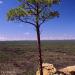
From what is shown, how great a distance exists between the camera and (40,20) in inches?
665

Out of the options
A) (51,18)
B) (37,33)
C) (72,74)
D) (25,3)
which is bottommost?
(72,74)

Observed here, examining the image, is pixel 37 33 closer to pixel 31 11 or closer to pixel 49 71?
pixel 31 11

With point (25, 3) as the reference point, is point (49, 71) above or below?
→ below

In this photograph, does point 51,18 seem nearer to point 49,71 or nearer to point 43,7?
point 43,7

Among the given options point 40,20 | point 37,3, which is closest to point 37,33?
point 40,20

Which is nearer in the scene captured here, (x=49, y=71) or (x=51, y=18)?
(x=51, y=18)

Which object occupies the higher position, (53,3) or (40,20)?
(53,3)

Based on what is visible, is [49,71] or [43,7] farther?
[49,71]

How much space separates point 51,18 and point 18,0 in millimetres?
2710

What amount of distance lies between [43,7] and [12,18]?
7.73ft

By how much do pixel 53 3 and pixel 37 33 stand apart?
7.82 ft

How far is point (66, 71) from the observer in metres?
17.7

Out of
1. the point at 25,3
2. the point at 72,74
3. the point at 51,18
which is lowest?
the point at 72,74

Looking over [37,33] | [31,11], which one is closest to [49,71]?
[37,33]
